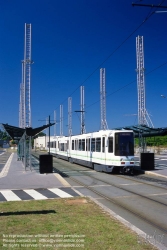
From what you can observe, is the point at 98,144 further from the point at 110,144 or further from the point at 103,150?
the point at 110,144

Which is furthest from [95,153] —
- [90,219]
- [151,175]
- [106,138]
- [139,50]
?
[90,219]

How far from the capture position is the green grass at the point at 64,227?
589 centimetres

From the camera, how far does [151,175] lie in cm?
2152

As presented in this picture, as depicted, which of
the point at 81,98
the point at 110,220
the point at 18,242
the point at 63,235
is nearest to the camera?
the point at 18,242

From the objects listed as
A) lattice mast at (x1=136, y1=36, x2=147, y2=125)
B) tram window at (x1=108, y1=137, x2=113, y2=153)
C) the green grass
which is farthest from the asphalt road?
lattice mast at (x1=136, y1=36, x2=147, y2=125)

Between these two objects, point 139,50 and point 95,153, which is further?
point 139,50

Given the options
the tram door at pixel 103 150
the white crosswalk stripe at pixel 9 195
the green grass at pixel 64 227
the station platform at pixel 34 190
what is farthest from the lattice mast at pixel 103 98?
the green grass at pixel 64 227

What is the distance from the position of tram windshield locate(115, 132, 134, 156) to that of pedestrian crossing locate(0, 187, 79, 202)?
7914 mm

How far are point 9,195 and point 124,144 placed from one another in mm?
10870

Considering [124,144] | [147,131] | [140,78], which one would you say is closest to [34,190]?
[124,144]

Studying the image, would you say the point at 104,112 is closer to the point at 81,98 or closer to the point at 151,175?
the point at 81,98

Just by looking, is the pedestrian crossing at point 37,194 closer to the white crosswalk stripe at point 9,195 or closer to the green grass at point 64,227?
the white crosswalk stripe at point 9,195

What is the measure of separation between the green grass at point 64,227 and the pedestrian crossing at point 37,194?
5.70 feet

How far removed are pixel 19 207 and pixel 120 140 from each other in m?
12.7
